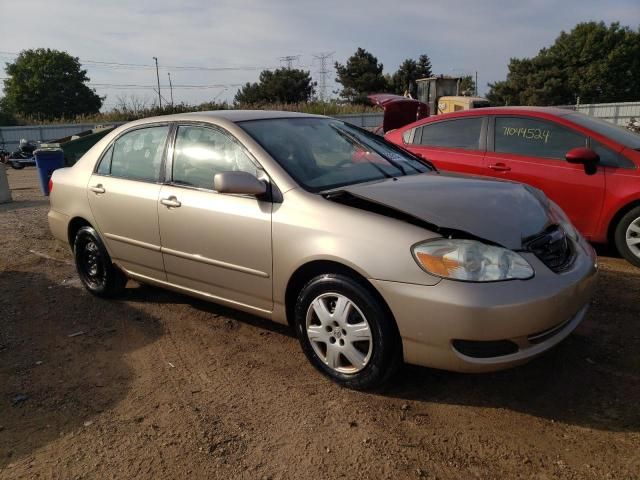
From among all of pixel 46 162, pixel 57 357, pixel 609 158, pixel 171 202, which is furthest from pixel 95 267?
pixel 46 162

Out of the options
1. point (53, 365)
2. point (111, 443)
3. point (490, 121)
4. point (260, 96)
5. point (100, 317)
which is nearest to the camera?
point (111, 443)

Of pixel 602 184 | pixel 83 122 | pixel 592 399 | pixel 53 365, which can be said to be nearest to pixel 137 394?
pixel 53 365

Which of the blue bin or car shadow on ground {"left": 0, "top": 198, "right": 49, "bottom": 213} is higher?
the blue bin

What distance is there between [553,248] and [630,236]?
8.11 ft

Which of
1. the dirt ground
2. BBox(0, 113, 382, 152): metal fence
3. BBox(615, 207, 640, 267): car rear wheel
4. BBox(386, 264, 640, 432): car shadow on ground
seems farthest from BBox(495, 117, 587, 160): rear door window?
BBox(0, 113, 382, 152): metal fence

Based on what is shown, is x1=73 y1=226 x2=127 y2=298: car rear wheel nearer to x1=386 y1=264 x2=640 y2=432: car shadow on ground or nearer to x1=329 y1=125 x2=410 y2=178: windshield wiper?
x1=329 y1=125 x2=410 y2=178: windshield wiper

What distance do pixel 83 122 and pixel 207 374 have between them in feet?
104

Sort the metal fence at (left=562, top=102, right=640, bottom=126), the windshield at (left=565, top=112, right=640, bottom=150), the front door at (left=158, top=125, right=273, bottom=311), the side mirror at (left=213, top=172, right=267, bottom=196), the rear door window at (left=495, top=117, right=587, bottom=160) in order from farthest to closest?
the metal fence at (left=562, top=102, right=640, bottom=126) < the rear door window at (left=495, top=117, right=587, bottom=160) < the windshield at (left=565, top=112, right=640, bottom=150) < the front door at (left=158, top=125, right=273, bottom=311) < the side mirror at (left=213, top=172, right=267, bottom=196)

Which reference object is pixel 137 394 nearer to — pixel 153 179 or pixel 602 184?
pixel 153 179

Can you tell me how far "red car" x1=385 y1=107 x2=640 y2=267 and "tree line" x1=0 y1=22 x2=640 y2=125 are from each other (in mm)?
48969

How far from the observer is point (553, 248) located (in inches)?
114

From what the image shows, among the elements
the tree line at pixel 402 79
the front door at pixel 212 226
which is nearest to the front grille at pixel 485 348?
the front door at pixel 212 226

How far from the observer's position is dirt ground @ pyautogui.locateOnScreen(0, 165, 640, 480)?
94.7 inches

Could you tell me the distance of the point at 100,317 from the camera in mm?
4371
